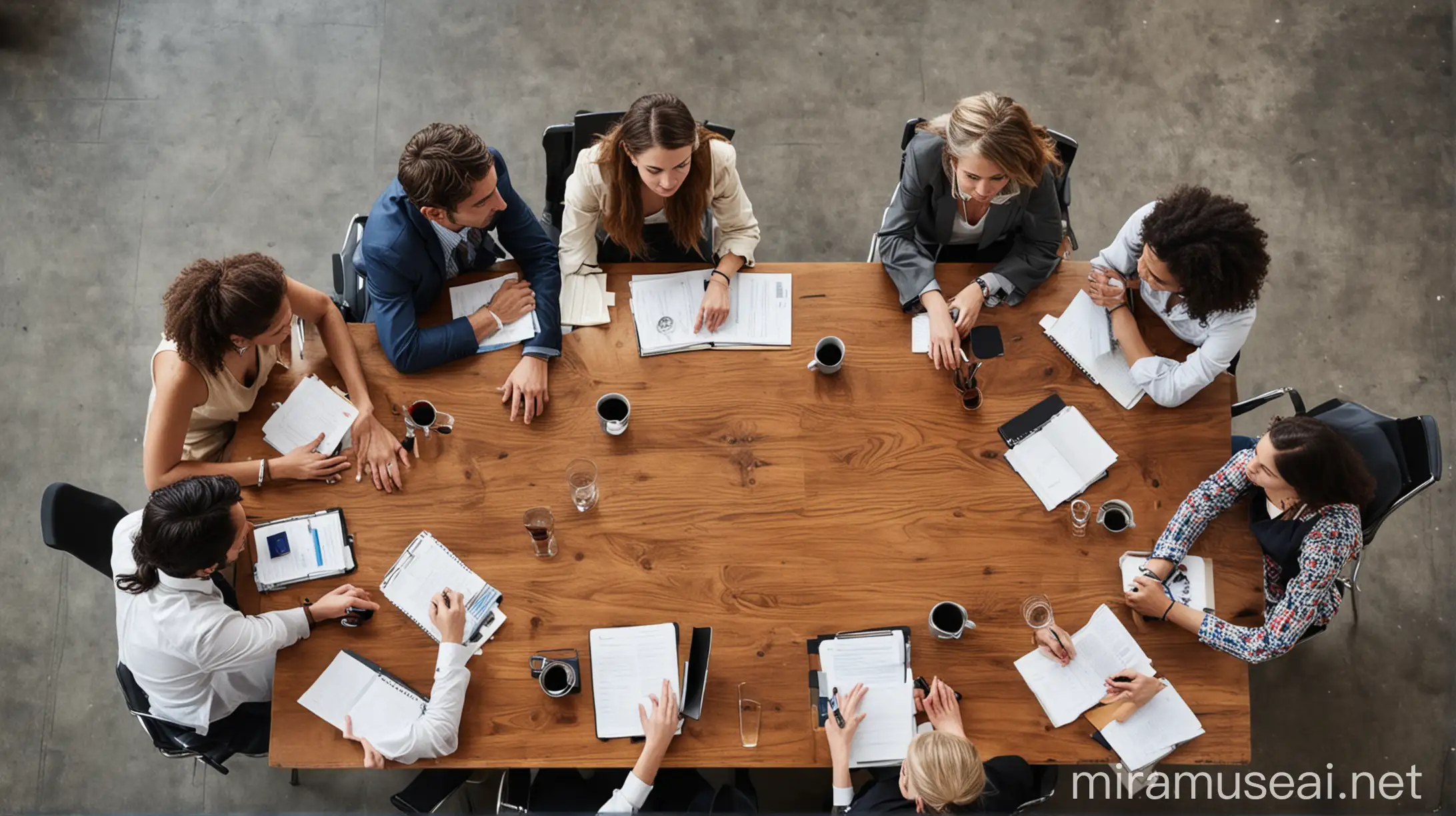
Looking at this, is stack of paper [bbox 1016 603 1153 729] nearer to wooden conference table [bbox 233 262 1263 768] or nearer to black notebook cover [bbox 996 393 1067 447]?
wooden conference table [bbox 233 262 1263 768]

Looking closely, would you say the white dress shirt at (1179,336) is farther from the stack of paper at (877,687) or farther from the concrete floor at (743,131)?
the concrete floor at (743,131)

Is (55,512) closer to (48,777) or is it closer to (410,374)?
(410,374)

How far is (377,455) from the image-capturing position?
2.63 m

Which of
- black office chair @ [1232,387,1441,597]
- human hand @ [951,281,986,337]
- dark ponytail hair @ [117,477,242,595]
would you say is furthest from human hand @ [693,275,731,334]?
black office chair @ [1232,387,1441,597]

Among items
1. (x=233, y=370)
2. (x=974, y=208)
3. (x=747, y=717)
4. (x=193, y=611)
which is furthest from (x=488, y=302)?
(x=974, y=208)

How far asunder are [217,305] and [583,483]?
3.26ft

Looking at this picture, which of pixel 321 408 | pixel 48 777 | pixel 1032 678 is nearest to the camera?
pixel 1032 678

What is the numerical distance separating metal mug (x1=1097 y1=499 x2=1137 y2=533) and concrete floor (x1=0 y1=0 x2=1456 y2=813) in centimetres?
163

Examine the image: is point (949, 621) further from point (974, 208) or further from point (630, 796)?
point (974, 208)

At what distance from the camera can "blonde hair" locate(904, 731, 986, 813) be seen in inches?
88.4

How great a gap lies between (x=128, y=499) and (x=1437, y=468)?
4.25m

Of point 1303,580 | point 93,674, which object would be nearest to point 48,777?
point 93,674

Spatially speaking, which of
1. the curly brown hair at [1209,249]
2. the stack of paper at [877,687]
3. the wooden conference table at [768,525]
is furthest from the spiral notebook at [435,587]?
the curly brown hair at [1209,249]

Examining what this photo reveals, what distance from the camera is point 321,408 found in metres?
2.69
